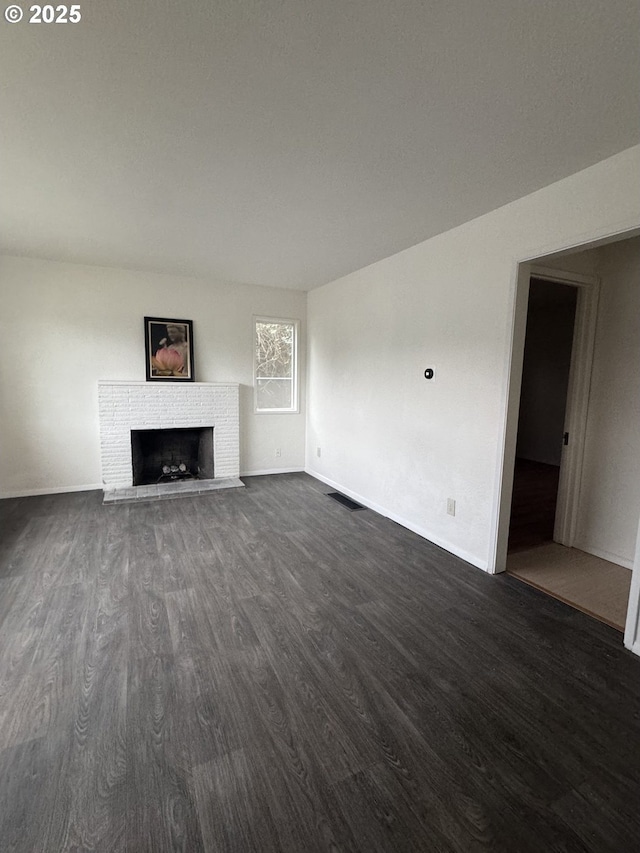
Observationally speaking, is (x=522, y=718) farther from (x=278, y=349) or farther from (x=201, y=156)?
(x=278, y=349)

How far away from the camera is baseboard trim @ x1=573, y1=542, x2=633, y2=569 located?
296cm

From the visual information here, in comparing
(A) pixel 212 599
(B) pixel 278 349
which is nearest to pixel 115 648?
(A) pixel 212 599

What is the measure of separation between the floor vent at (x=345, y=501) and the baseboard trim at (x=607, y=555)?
1.98 meters

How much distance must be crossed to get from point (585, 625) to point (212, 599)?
2232 mm

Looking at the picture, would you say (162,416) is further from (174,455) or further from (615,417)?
(615,417)

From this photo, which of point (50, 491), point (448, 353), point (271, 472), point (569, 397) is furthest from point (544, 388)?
point (50, 491)

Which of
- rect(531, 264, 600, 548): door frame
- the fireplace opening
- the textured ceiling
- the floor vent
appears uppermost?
the textured ceiling

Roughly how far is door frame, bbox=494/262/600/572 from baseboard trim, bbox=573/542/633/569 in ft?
0.24

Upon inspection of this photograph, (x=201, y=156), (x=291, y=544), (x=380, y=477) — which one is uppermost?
(x=201, y=156)

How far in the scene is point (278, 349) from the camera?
18.0ft

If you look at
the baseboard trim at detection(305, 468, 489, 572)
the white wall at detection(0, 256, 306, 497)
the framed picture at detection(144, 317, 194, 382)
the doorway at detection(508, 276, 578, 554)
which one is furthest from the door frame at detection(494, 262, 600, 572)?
the framed picture at detection(144, 317, 194, 382)

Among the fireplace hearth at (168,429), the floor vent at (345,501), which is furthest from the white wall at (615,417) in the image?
the fireplace hearth at (168,429)

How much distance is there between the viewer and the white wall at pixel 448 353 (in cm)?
230

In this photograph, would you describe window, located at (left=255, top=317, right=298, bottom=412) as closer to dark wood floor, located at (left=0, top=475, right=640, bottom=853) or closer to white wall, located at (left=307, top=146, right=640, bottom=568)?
white wall, located at (left=307, top=146, right=640, bottom=568)
